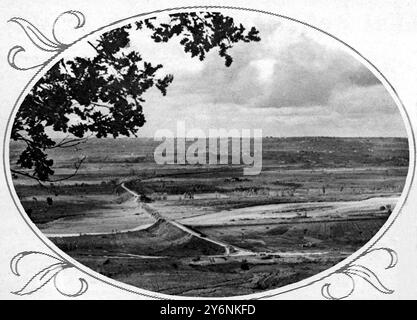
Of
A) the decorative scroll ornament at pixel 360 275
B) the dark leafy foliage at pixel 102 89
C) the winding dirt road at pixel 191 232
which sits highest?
the dark leafy foliage at pixel 102 89

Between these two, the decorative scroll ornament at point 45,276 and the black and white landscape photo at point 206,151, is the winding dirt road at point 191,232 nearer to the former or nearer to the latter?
the black and white landscape photo at point 206,151

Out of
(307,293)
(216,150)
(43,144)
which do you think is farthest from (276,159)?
(43,144)

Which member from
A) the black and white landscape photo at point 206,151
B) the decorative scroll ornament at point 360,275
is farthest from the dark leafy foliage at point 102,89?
the decorative scroll ornament at point 360,275

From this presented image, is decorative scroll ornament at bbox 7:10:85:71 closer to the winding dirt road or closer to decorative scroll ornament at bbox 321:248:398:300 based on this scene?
the winding dirt road

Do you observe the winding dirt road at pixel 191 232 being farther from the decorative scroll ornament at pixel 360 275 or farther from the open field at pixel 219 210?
the decorative scroll ornament at pixel 360 275

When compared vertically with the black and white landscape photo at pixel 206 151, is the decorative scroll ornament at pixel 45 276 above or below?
below

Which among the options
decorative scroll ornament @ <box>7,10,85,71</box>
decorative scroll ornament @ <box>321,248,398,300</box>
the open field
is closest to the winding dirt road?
the open field

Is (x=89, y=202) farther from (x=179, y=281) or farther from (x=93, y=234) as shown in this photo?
(x=179, y=281)
